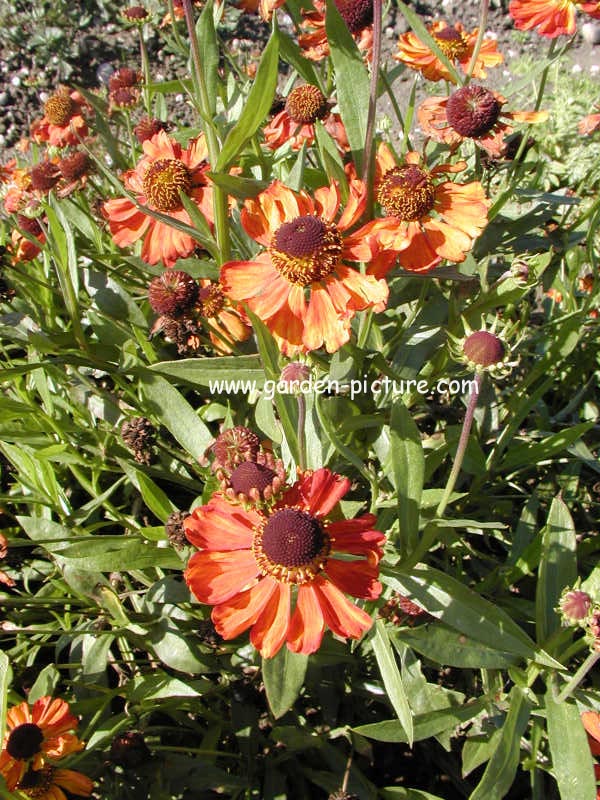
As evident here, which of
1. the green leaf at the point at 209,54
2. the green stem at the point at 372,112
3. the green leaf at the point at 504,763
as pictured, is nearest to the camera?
the green stem at the point at 372,112

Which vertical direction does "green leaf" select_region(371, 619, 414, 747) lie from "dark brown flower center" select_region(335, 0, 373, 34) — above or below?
below

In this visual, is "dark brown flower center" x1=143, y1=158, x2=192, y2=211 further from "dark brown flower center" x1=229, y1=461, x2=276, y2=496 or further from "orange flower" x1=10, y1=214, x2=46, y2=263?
"dark brown flower center" x1=229, y1=461, x2=276, y2=496

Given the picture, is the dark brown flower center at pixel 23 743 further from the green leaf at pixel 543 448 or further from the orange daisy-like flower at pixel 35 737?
the green leaf at pixel 543 448

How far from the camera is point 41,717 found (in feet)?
4.55

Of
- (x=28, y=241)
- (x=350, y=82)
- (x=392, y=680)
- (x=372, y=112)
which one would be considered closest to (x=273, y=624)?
(x=392, y=680)

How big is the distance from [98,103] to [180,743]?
5.90 feet

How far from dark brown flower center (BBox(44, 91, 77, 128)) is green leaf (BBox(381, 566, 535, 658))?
6.51 feet

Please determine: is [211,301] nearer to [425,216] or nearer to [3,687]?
[425,216]

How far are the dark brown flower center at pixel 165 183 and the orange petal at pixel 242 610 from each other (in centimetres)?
96

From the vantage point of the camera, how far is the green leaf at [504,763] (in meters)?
1.19

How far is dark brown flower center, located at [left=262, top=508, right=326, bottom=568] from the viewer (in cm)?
109

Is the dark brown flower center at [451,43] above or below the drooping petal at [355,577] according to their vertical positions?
above

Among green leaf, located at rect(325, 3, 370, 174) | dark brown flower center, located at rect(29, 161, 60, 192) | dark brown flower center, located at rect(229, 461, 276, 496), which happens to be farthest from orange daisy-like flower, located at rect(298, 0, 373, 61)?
dark brown flower center, located at rect(229, 461, 276, 496)

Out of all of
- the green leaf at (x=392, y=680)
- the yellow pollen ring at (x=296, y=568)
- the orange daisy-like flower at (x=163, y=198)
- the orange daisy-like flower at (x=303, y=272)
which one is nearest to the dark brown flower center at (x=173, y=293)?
the orange daisy-like flower at (x=163, y=198)
